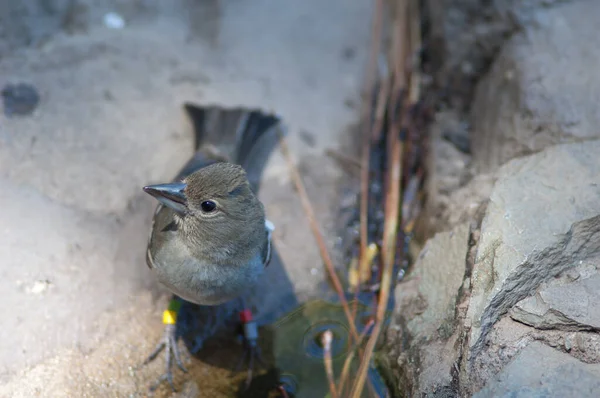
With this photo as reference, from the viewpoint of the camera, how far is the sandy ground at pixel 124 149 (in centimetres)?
353

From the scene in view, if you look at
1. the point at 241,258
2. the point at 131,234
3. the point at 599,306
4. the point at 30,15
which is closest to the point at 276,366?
the point at 241,258

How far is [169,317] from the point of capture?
3.83 m

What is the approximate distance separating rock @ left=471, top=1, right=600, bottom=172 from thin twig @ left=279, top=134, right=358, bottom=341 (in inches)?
47.6

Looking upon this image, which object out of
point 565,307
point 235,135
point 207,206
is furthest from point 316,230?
point 565,307

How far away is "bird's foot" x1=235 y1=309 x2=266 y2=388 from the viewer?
12.8 ft

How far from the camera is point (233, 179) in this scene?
131 inches

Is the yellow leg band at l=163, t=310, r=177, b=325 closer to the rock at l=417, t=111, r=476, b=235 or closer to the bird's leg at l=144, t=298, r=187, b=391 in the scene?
the bird's leg at l=144, t=298, r=187, b=391

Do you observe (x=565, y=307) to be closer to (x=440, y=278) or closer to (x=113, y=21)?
(x=440, y=278)

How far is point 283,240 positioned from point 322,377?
3.34 feet

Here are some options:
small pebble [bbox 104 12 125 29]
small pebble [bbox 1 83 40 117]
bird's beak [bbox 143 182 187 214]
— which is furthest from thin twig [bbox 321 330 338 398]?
small pebble [bbox 104 12 125 29]

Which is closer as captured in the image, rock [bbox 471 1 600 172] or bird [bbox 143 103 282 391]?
bird [bbox 143 103 282 391]

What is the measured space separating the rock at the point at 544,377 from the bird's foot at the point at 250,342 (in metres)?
1.51

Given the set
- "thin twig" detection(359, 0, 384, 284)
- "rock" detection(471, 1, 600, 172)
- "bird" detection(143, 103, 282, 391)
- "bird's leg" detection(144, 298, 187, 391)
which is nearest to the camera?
"bird" detection(143, 103, 282, 391)

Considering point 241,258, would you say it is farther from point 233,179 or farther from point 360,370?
point 360,370
